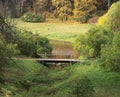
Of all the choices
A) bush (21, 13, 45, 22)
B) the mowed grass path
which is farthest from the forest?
bush (21, 13, 45, 22)

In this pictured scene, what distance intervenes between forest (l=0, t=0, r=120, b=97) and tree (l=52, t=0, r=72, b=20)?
4801mm

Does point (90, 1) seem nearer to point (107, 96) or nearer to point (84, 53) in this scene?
point (84, 53)

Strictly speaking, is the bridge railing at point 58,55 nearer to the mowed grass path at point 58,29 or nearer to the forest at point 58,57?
the forest at point 58,57

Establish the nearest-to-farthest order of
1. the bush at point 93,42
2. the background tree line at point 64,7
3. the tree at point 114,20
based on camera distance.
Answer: the bush at point 93,42
the tree at point 114,20
the background tree line at point 64,7

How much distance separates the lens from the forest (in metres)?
20.4

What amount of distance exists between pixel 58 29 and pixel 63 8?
38.7 feet

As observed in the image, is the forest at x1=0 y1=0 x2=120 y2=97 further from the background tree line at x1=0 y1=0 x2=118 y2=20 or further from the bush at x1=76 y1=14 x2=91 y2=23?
the background tree line at x1=0 y1=0 x2=118 y2=20

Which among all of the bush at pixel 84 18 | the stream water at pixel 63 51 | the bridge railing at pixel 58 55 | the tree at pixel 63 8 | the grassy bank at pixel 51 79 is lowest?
the stream water at pixel 63 51

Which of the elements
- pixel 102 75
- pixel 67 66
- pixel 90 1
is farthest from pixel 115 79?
pixel 90 1

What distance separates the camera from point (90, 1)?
90625 mm

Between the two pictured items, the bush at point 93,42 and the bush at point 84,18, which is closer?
the bush at point 93,42

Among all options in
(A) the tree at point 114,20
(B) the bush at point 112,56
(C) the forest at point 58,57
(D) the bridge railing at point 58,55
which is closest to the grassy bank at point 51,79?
(C) the forest at point 58,57

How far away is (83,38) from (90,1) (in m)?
40.6

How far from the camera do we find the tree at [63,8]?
298ft
